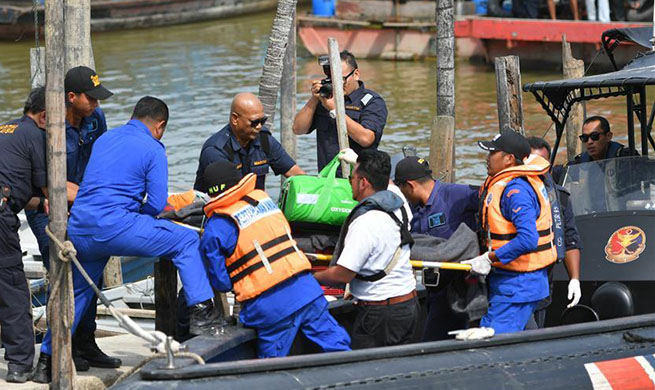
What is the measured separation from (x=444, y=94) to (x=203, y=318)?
15.1 feet

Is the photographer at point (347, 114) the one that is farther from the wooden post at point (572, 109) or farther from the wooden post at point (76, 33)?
the wooden post at point (572, 109)

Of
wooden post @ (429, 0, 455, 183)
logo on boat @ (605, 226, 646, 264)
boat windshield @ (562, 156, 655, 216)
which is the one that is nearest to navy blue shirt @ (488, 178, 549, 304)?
logo on boat @ (605, 226, 646, 264)

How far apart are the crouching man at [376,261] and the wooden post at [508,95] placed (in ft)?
13.4

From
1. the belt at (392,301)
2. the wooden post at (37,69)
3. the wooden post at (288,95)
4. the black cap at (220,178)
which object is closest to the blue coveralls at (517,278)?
the belt at (392,301)

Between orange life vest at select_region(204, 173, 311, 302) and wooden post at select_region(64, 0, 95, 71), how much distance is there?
7.83 feet

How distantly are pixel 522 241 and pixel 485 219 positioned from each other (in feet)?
1.01

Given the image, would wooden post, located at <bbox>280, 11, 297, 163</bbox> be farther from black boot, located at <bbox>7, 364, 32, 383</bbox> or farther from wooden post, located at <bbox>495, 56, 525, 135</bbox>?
black boot, located at <bbox>7, 364, 32, 383</bbox>

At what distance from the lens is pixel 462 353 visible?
5.48 m

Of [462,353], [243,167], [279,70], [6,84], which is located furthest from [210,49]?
[462,353]

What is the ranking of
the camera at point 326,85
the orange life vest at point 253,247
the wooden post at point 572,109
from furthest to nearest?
the wooden post at point 572,109
the camera at point 326,85
the orange life vest at point 253,247

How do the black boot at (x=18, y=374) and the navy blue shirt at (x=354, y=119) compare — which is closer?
the black boot at (x=18, y=374)

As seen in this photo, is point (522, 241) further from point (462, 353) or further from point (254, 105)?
point (254, 105)

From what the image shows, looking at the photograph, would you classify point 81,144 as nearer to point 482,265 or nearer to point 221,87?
point 482,265

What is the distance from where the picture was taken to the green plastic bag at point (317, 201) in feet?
20.3
